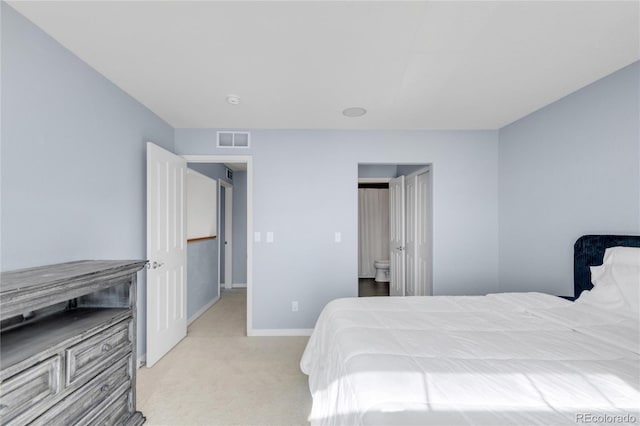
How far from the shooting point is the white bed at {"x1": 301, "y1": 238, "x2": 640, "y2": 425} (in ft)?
3.09

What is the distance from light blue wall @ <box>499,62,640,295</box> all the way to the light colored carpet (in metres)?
2.43

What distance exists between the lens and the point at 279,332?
332cm

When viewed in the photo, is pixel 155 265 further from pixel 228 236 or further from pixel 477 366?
pixel 228 236

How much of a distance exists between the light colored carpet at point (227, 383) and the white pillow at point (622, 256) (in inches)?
88.6

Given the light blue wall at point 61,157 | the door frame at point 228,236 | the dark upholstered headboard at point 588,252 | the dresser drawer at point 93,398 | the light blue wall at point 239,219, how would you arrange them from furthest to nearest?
the light blue wall at point 239,219 < the door frame at point 228,236 < the dark upholstered headboard at point 588,252 < the light blue wall at point 61,157 < the dresser drawer at point 93,398

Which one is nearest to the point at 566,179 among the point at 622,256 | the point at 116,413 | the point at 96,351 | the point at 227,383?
the point at 622,256

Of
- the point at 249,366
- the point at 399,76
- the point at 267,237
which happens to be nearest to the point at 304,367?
the point at 249,366

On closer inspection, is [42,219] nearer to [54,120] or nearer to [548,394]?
[54,120]

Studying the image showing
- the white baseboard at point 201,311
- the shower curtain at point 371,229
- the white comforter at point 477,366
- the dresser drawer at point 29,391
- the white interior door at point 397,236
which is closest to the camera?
the white comforter at point 477,366

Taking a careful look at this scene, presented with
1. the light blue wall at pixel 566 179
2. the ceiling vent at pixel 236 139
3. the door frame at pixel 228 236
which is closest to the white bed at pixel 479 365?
the light blue wall at pixel 566 179

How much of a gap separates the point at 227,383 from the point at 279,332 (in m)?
1.05

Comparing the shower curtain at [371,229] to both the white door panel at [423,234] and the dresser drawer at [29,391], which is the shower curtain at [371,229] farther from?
the dresser drawer at [29,391]

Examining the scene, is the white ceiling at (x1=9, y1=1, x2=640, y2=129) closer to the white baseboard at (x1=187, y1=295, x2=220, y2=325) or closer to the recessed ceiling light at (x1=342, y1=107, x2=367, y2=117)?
the recessed ceiling light at (x1=342, y1=107, x2=367, y2=117)

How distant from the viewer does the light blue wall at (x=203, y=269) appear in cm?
382
